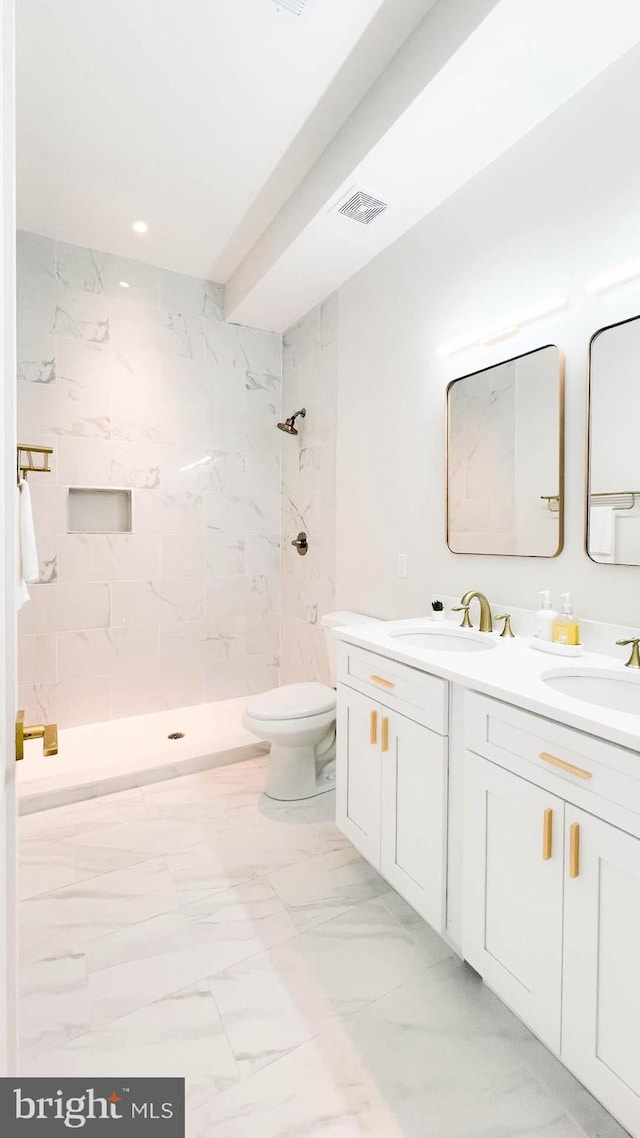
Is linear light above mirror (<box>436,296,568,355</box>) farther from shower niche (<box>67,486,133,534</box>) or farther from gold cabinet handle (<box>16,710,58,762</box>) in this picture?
shower niche (<box>67,486,133,534</box>)

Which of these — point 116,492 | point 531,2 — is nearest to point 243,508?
point 116,492

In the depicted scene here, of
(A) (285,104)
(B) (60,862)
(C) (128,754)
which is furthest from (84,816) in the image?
(A) (285,104)

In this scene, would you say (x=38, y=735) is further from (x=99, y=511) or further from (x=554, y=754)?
(x=99, y=511)

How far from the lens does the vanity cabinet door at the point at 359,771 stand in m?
1.67

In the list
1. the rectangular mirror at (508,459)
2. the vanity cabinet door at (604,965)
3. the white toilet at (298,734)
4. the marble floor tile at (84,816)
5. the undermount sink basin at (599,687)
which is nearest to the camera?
the vanity cabinet door at (604,965)

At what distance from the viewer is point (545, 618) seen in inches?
62.8

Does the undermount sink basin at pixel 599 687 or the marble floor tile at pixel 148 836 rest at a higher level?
the undermount sink basin at pixel 599 687

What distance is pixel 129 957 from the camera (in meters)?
1.48

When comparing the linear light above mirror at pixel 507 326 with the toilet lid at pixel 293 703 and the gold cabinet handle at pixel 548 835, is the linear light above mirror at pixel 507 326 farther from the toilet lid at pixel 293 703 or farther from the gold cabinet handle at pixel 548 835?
the toilet lid at pixel 293 703

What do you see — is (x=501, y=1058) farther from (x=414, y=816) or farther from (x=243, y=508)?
(x=243, y=508)

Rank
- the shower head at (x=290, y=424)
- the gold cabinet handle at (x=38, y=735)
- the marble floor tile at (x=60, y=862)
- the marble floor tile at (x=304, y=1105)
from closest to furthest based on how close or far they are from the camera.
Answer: the gold cabinet handle at (x=38, y=735) < the marble floor tile at (x=304, y=1105) < the marble floor tile at (x=60, y=862) < the shower head at (x=290, y=424)

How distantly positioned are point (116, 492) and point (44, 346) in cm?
84

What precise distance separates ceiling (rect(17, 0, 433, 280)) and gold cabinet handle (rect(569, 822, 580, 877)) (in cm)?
220

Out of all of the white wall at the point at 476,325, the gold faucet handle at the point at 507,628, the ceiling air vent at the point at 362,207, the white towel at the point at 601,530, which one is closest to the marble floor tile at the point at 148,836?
the white wall at the point at 476,325
